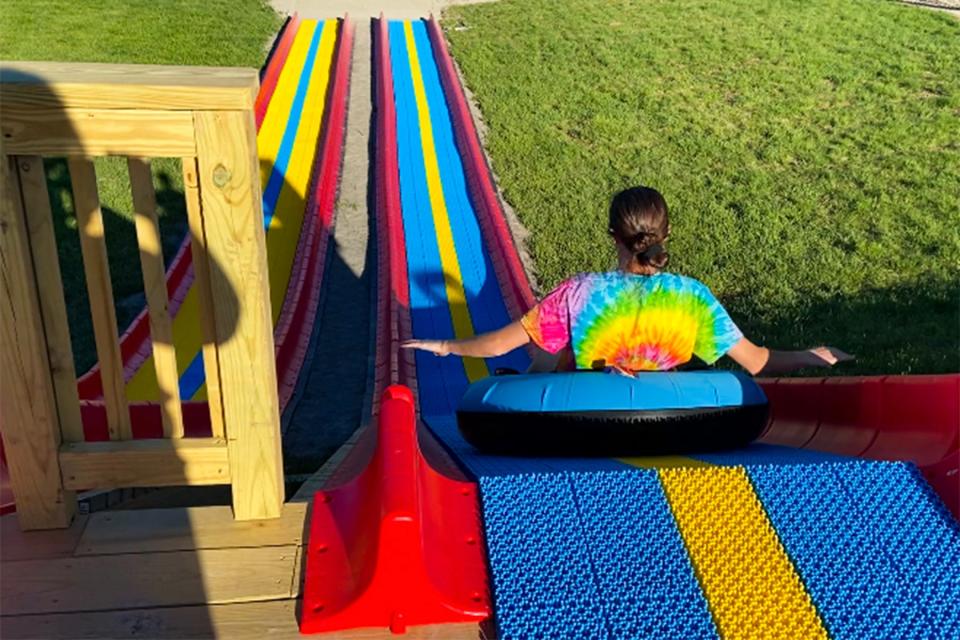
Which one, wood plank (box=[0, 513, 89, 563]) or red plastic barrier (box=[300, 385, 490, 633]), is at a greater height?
red plastic barrier (box=[300, 385, 490, 633])

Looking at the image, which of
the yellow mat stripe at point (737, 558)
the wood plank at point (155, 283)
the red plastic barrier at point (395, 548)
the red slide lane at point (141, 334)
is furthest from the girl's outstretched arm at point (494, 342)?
the red slide lane at point (141, 334)

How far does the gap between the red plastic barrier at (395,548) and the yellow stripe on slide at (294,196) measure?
415 cm

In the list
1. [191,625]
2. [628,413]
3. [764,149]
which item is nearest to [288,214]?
[764,149]

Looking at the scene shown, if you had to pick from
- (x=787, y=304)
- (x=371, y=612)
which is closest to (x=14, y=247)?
(x=371, y=612)

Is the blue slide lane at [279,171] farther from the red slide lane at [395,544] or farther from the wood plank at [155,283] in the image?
the red slide lane at [395,544]

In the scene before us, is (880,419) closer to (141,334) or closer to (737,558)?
(737,558)

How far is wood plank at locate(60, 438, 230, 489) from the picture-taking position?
8.59ft

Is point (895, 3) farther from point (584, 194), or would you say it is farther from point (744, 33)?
point (584, 194)

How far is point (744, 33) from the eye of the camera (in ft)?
48.8

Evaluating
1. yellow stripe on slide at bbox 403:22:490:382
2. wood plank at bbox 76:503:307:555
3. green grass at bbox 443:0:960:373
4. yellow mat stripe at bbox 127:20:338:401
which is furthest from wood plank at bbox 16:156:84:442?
green grass at bbox 443:0:960:373

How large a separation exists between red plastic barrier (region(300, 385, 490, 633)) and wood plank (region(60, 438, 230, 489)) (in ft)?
1.12

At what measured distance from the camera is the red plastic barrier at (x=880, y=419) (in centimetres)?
291

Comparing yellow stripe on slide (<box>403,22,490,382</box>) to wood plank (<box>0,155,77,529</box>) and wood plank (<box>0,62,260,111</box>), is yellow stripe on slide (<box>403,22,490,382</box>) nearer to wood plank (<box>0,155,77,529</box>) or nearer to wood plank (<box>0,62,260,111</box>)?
wood plank (<box>0,155,77,529</box>)

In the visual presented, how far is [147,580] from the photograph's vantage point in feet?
8.00
